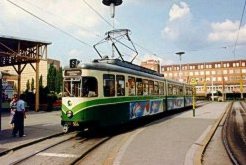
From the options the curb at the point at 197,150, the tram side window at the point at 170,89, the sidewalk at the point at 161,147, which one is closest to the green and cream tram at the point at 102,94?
the sidewalk at the point at 161,147

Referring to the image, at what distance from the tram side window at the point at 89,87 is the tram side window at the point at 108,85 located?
554mm

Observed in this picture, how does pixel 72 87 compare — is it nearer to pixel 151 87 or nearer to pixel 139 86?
pixel 139 86

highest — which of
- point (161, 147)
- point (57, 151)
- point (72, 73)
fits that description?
point (72, 73)

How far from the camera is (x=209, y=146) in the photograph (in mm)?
12289

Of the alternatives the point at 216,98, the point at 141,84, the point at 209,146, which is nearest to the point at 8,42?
the point at 141,84

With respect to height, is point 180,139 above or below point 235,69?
below

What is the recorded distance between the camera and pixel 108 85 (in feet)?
48.9

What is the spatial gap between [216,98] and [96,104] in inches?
3085

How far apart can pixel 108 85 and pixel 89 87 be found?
1072 millimetres

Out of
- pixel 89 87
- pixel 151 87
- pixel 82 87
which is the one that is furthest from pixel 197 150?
pixel 151 87

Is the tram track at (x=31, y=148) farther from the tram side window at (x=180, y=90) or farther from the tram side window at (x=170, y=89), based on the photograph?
the tram side window at (x=180, y=90)

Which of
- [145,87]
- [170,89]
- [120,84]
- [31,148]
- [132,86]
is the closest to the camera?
[31,148]

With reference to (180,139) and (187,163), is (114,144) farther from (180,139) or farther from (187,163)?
(187,163)

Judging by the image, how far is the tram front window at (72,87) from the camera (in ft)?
46.2
